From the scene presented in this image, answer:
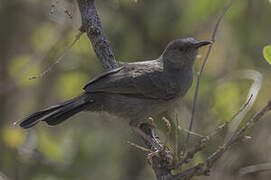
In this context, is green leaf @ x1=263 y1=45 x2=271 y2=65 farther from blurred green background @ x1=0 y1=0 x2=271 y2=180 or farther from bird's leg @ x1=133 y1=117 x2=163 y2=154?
blurred green background @ x1=0 y1=0 x2=271 y2=180

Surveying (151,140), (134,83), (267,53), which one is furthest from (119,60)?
(267,53)

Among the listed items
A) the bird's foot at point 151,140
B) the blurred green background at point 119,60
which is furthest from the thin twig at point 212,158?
the blurred green background at point 119,60

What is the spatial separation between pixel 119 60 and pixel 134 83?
1.25 m

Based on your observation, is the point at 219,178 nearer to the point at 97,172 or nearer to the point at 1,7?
the point at 97,172

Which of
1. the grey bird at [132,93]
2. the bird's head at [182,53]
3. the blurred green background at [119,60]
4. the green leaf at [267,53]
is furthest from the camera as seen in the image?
the blurred green background at [119,60]

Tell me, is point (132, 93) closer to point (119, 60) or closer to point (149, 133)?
point (149, 133)

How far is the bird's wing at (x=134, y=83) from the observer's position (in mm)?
4281

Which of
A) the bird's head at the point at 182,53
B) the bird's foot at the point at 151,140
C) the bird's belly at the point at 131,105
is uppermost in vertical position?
the bird's head at the point at 182,53

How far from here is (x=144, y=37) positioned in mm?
5891

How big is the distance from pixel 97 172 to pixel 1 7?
2.78 meters

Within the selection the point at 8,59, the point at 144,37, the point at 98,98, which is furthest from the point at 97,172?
the point at 8,59

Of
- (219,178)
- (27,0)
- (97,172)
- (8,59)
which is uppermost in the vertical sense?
(27,0)

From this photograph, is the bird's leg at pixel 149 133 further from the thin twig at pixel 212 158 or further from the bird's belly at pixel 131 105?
the thin twig at pixel 212 158

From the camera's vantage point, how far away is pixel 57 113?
13.8 ft
